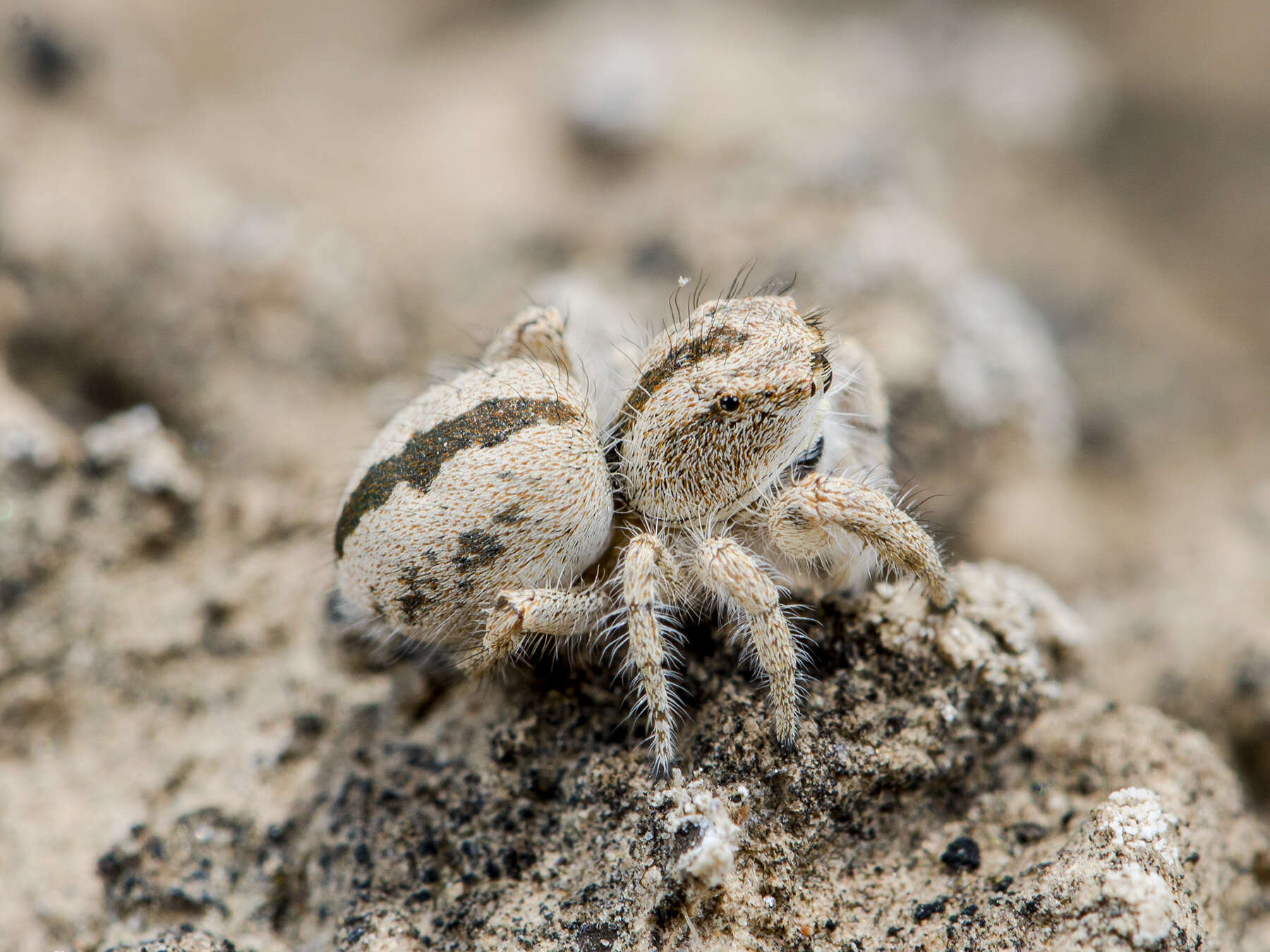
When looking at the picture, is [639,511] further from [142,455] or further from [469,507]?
[142,455]

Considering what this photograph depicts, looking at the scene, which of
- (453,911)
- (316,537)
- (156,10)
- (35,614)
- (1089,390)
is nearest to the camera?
(453,911)

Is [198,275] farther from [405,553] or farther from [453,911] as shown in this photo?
[453,911]

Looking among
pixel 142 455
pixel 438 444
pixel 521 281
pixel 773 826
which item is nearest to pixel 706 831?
pixel 773 826

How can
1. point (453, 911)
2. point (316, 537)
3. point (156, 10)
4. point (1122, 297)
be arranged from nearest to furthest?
1. point (453, 911)
2. point (316, 537)
3. point (1122, 297)
4. point (156, 10)

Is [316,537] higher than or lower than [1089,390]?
lower

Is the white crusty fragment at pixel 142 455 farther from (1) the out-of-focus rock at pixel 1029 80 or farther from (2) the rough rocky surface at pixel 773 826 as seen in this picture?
(1) the out-of-focus rock at pixel 1029 80

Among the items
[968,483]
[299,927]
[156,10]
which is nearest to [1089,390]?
[968,483]
